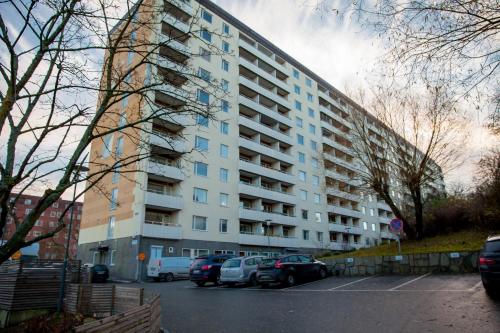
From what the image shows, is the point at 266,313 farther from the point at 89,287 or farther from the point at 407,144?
the point at 407,144

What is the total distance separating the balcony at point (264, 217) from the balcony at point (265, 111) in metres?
13.3

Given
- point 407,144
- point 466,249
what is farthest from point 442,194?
point 466,249

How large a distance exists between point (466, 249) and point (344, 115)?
11.6 m

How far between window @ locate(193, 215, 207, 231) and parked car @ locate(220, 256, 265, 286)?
15693 mm

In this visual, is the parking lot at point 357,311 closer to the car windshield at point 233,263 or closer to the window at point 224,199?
the car windshield at point 233,263

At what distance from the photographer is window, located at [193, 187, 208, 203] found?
114 feet

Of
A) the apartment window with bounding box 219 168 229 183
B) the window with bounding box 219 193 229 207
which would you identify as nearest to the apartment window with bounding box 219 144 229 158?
the apartment window with bounding box 219 168 229 183

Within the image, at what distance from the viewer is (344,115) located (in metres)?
24.1

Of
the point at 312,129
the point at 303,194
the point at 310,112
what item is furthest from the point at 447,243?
the point at 310,112

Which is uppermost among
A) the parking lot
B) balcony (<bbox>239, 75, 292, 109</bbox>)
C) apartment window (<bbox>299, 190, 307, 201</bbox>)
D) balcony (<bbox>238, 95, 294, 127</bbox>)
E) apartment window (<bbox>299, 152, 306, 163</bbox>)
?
balcony (<bbox>239, 75, 292, 109</bbox>)

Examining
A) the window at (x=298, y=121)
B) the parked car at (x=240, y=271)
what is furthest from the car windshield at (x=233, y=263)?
the window at (x=298, y=121)

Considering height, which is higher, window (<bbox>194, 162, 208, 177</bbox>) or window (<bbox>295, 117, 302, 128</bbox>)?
window (<bbox>295, 117, 302, 128</bbox>)

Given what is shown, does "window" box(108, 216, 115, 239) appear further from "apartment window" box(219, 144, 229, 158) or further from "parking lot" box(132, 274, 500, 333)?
"parking lot" box(132, 274, 500, 333)

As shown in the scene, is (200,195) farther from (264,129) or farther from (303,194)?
(303,194)
